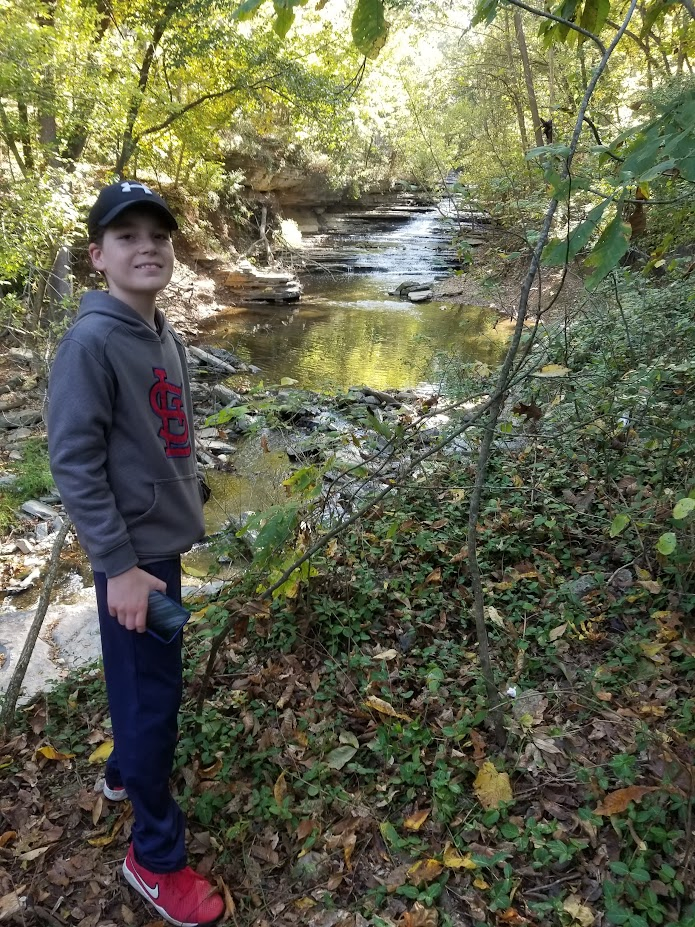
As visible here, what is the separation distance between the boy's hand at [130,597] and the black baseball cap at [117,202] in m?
1.05

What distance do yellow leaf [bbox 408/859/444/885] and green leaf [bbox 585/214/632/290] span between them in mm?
1902

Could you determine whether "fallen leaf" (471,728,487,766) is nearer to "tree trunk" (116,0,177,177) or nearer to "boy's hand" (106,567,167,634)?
"boy's hand" (106,567,167,634)

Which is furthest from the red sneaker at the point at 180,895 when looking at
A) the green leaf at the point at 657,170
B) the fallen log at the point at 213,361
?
the fallen log at the point at 213,361

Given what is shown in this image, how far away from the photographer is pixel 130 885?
204cm

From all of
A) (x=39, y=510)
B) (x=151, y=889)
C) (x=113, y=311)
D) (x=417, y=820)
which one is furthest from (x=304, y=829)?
(x=39, y=510)

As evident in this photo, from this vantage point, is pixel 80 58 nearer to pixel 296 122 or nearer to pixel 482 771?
pixel 296 122

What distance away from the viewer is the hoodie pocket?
5.86ft

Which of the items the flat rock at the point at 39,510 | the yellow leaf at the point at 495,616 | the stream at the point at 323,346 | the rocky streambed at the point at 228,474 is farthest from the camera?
the flat rock at the point at 39,510

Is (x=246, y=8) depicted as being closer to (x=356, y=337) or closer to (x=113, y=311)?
(x=113, y=311)

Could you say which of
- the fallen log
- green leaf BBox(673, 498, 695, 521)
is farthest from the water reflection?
green leaf BBox(673, 498, 695, 521)

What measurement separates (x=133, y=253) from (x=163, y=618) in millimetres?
1128

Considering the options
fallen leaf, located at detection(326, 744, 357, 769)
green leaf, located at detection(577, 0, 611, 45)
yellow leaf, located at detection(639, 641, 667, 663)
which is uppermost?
green leaf, located at detection(577, 0, 611, 45)

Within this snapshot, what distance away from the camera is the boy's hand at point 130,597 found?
5.44ft

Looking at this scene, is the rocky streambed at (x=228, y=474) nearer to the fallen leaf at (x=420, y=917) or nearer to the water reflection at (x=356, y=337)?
the water reflection at (x=356, y=337)
